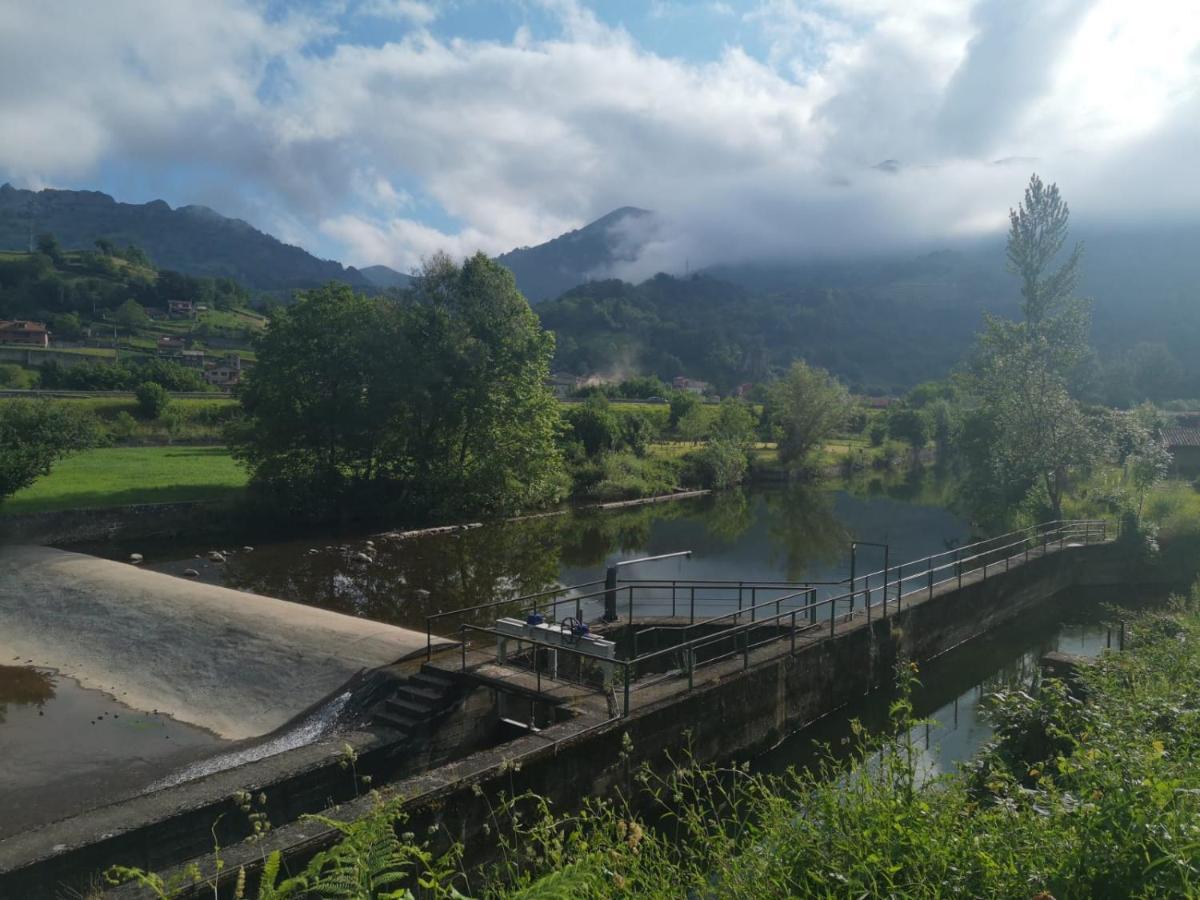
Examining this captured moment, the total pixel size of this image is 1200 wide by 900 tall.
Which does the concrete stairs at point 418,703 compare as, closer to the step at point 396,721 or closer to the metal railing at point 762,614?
the step at point 396,721

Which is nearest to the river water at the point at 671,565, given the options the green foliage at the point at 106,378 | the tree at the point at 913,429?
the tree at the point at 913,429

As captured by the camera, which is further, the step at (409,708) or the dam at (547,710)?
the step at (409,708)

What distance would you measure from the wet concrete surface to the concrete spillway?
49 centimetres

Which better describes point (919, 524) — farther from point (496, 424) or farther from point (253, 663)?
point (253, 663)

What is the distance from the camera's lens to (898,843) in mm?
5070

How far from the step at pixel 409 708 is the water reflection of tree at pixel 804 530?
68.8 feet

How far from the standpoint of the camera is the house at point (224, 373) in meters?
104

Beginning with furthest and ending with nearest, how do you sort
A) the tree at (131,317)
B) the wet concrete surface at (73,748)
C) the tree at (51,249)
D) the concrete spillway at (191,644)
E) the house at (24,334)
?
the tree at (51,249) → the tree at (131,317) → the house at (24,334) → the concrete spillway at (191,644) → the wet concrete surface at (73,748)

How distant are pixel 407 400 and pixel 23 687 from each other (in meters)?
23.2

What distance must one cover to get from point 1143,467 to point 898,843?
31.8 m

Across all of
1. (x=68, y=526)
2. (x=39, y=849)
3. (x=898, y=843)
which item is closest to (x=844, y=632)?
(x=898, y=843)

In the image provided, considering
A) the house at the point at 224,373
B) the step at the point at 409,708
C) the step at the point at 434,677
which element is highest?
the house at the point at 224,373

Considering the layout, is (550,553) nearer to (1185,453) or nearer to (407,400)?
(407,400)

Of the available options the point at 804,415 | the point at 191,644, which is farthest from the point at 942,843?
the point at 804,415
